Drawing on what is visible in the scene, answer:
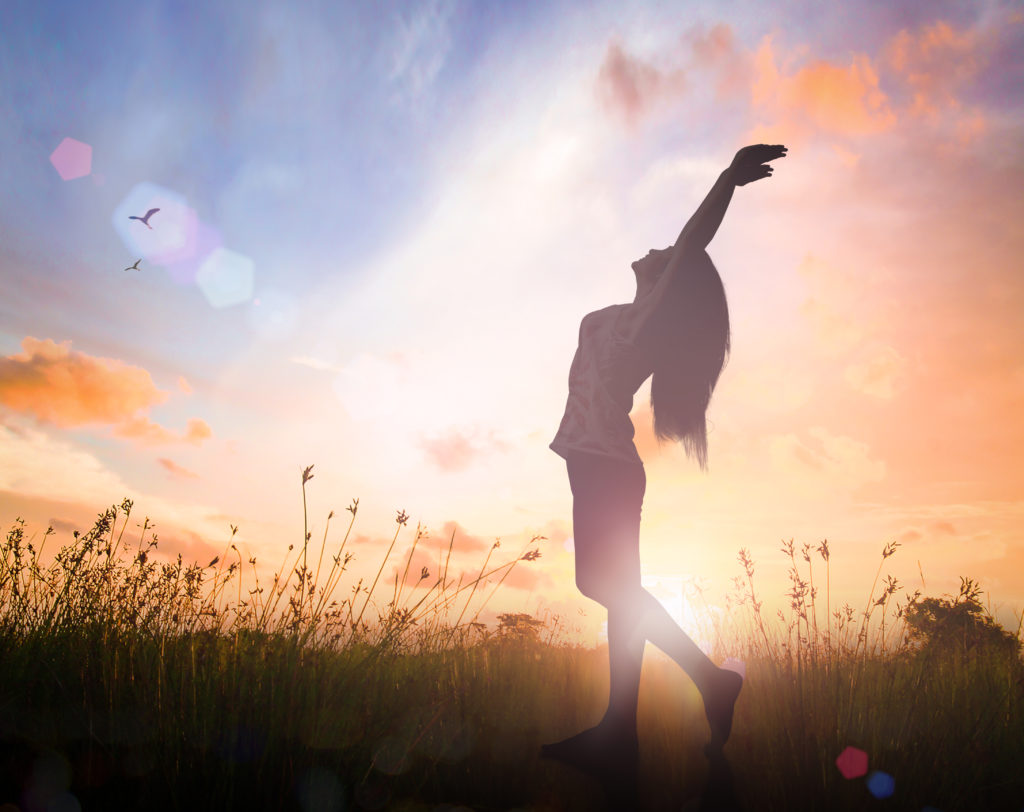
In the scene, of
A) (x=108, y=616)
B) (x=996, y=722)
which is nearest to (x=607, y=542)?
(x=996, y=722)

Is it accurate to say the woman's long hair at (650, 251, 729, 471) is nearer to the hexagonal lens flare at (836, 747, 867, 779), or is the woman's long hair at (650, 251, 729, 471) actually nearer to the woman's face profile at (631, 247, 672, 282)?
the woman's face profile at (631, 247, 672, 282)

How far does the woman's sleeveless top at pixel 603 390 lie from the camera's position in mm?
2730

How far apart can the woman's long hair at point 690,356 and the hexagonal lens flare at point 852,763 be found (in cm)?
168

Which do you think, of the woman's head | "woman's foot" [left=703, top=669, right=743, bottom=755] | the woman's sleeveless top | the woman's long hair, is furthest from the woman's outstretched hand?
"woman's foot" [left=703, top=669, right=743, bottom=755]

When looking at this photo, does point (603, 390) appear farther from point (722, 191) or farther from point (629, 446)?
point (722, 191)

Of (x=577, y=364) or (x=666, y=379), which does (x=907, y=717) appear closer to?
(x=666, y=379)

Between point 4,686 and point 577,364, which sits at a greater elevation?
point 577,364

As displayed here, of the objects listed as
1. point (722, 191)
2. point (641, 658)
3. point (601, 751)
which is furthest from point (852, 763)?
point (722, 191)

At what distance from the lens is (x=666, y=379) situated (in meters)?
3.32

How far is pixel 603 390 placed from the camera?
2.82 meters

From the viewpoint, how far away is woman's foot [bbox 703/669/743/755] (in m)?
2.43

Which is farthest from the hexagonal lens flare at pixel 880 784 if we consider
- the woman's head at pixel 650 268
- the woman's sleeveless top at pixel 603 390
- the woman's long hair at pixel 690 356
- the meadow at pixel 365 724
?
the woman's head at pixel 650 268

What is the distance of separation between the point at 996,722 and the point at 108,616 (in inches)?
182

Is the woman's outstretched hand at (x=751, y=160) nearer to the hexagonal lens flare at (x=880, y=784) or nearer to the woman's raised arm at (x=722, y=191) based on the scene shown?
the woman's raised arm at (x=722, y=191)
